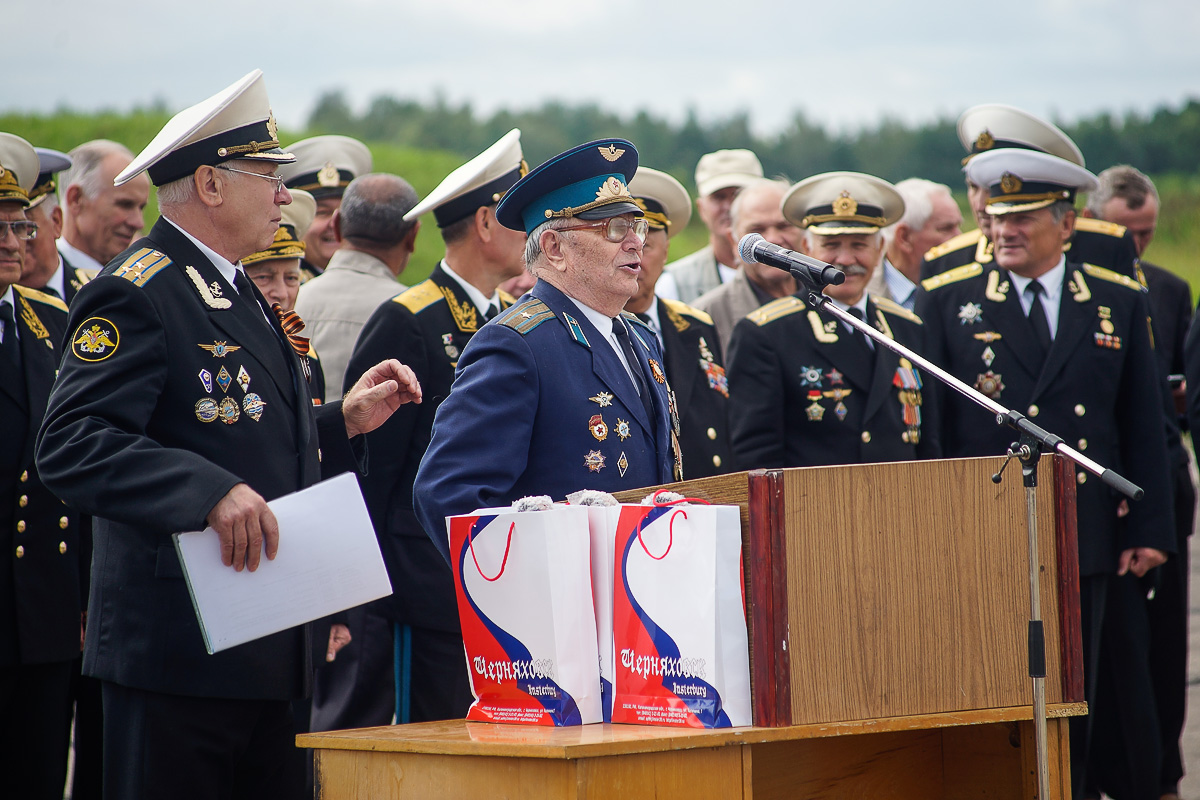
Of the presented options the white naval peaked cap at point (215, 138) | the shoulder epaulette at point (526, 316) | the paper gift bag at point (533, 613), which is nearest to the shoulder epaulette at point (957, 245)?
the shoulder epaulette at point (526, 316)

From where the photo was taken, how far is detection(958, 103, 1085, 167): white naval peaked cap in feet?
19.0

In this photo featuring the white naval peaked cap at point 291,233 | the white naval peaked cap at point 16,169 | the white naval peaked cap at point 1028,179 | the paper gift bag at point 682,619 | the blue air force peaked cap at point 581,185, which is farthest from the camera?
the white naval peaked cap at point 1028,179

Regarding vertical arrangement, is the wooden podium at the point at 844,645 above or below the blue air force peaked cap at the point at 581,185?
below

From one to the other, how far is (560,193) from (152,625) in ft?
4.56

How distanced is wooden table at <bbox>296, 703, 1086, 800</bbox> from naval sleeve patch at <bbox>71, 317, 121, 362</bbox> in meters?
0.95

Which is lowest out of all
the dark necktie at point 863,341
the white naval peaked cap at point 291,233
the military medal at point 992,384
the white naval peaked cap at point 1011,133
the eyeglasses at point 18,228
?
the military medal at point 992,384

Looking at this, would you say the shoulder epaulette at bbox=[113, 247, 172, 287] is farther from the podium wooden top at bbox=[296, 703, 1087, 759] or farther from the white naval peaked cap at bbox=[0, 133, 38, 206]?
the white naval peaked cap at bbox=[0, 133, 38, 206]

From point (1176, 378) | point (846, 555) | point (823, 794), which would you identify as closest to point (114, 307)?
point (846, 555)

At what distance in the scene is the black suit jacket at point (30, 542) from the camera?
3.86 metres

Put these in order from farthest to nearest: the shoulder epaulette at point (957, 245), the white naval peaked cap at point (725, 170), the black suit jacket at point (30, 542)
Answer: the white naval peaked cap at point (725, 170), the shoulder epaulette at point (957, 245), the black suit jacket at point (30, 542)

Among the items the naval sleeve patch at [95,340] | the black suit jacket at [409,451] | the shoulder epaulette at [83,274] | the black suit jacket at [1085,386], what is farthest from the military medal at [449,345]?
the black suit jacket at [1085,386]

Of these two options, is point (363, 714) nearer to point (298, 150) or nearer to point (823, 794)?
point (823, 794)

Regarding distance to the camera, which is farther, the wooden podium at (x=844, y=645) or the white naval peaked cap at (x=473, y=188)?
the white naval peaked cap at (x=473, y=188)

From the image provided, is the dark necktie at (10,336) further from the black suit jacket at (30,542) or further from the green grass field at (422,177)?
the green grass field at (422,177)
